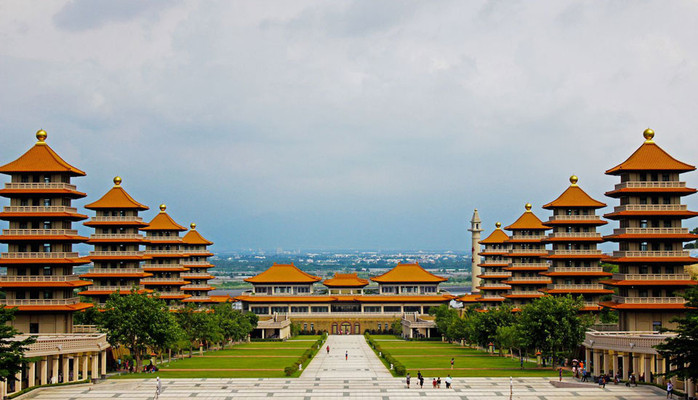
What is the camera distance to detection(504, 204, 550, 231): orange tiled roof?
→ 10344 cm

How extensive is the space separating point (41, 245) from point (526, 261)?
198 ft

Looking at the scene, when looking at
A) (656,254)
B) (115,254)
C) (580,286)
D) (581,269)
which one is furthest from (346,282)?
(656,254)

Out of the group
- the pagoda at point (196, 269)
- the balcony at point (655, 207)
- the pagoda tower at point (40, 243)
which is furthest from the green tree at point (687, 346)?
the pagoda at point (196, 269)

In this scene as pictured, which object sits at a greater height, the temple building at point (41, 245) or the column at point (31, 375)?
the temple building at point (41, 245)

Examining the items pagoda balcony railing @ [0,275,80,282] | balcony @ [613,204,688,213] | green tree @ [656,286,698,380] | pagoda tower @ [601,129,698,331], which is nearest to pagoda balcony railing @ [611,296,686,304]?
pagoda tower @ [601,129,698,331]

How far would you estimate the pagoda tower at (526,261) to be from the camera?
3905 inches

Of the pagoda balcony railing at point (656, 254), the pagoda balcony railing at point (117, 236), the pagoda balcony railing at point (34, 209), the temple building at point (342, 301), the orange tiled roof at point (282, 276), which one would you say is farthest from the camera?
the orange tiled roof at point (282, 276)

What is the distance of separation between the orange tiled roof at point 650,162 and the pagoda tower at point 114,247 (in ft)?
168

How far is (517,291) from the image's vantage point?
10069 centimetres

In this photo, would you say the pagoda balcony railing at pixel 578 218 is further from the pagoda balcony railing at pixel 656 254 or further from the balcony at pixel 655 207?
the pagoda balcony railing at pixel 656 254

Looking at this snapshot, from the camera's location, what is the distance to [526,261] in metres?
102

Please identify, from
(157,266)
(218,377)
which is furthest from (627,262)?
(157,266)

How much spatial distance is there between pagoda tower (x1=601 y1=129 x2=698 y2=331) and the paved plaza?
39.6 ft

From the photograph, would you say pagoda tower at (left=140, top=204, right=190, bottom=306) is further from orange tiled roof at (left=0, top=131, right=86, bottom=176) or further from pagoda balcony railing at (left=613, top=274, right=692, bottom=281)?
pagoda balcony railing at (left=613, top=274, right=692, bottom=281)
